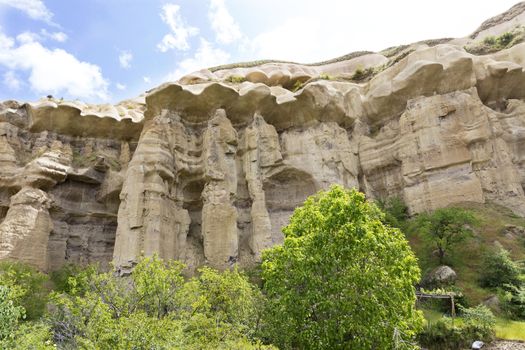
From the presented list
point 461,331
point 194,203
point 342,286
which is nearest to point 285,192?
point 194,203

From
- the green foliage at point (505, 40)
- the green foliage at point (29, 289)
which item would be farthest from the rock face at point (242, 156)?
the green foliage at point (29, 289)

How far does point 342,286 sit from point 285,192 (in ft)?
58.7

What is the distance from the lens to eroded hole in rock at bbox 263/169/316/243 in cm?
2853

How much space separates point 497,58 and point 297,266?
26250 mm

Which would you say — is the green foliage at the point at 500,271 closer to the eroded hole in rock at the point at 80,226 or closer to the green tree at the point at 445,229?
the green tree at the point at 445,229

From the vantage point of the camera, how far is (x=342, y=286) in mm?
11883

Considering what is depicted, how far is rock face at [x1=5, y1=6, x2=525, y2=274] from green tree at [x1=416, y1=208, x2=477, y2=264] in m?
4.26

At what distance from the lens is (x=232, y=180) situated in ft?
90.0

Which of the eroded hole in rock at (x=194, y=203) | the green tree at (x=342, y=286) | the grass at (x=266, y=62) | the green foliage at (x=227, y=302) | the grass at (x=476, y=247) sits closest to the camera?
the green tree at (x=342, y=286)

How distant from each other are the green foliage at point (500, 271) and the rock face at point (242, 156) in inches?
238

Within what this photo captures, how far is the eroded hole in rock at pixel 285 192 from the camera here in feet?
93.6

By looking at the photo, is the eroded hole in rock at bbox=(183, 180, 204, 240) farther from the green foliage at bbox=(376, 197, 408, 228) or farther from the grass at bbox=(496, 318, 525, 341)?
the grass at bbox=(496, 318, 525, 341)

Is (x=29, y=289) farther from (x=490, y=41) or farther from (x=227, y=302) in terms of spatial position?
(x=490, y=41)

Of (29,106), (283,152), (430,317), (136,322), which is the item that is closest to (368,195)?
(283,152)
